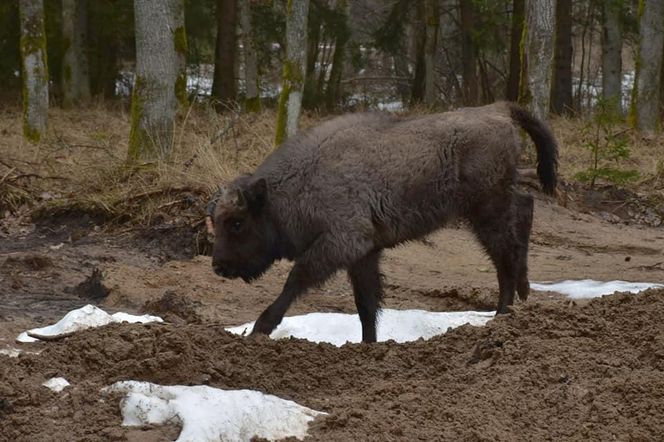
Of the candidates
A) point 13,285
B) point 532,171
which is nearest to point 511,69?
point 532,171

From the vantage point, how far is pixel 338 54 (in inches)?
1001

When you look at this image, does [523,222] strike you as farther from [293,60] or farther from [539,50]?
[539,50]

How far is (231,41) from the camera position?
75.2 ft

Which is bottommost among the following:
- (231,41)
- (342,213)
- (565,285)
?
(565,285)

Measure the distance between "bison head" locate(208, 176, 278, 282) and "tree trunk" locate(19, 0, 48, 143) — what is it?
9564 millimetres

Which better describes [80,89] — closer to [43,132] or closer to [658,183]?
[43,132]

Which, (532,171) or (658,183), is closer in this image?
(532,171)

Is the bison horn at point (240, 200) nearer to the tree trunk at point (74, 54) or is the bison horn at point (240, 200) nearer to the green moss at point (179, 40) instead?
the green moss at point (179, 40)

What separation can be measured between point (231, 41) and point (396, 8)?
13.7 feet

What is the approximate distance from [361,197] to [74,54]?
17316 millimetres

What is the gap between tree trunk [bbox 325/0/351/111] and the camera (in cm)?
2400

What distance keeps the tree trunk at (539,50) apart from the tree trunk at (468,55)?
952cm

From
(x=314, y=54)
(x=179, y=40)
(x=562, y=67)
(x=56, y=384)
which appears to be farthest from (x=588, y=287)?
(x=314, y=54)

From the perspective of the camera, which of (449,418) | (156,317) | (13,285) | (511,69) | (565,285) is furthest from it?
(511,69)
